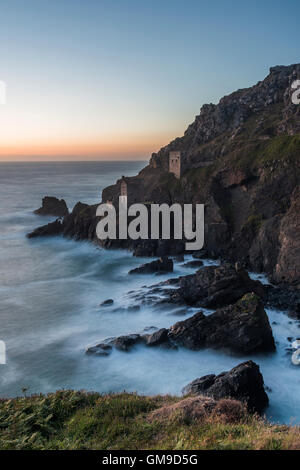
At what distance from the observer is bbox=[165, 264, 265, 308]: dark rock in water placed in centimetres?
2969

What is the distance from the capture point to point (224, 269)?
3152 centimetres

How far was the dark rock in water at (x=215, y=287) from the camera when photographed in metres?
29.7

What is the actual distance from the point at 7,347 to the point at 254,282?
22031mm

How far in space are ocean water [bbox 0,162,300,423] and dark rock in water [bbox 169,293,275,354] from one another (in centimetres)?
77

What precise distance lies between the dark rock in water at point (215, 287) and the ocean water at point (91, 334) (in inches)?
66.3

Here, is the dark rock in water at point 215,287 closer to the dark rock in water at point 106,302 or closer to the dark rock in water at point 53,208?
the dark rock in water at point 106,302

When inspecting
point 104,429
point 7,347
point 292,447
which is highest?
point 292,447

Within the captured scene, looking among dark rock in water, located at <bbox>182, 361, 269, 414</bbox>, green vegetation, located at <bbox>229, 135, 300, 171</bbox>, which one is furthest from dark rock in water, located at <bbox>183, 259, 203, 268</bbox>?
dark rock in water, located at <bbox>182, 361, 269, 414</bbox>

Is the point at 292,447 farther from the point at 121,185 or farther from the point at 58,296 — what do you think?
the point at 121,185

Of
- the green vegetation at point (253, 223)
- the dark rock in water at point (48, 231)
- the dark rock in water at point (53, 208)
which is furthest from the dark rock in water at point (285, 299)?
the dark rock in water at point (53, 208)

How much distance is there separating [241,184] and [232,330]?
119 ft

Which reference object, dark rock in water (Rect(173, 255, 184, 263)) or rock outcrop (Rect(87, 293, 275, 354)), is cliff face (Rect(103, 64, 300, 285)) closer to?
dark rock in water (Rect(173, 255, 184, 263))

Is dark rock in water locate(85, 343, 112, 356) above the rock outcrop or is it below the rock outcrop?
below
